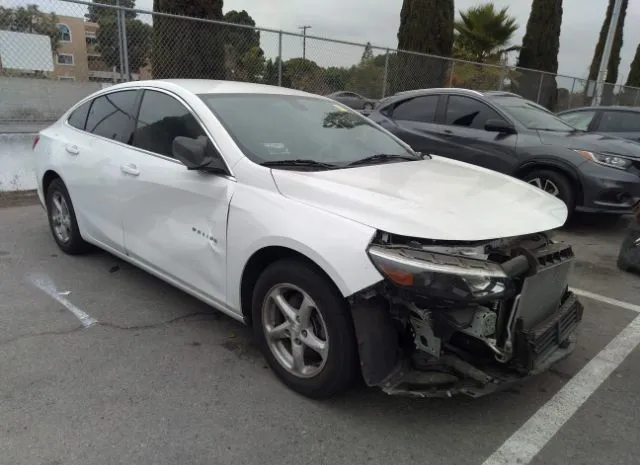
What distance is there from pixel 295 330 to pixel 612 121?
8263 mm

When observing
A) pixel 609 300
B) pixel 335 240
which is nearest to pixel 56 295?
pixel 335 240

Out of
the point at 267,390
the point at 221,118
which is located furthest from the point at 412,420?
the point at 221,118

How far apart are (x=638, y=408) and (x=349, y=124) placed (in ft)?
8.63

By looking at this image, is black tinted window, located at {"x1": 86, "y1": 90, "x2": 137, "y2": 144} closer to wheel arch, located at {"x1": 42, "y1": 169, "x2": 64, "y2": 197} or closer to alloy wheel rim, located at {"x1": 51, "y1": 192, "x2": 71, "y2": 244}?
wheel arch, located at {"x1": 42, "y1": 169, "x2": 64, "y2": 197}

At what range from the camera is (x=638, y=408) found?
2.92m

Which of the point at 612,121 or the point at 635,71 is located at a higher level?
the point at 635,71

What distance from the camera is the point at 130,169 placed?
12.4ft

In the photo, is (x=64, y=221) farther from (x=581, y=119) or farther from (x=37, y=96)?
(x=581, y=119)

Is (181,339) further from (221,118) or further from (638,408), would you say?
(638,408)

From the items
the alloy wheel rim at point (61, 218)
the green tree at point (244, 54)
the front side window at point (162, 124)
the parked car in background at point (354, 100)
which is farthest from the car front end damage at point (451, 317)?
the parked car in background at point (354, 100)

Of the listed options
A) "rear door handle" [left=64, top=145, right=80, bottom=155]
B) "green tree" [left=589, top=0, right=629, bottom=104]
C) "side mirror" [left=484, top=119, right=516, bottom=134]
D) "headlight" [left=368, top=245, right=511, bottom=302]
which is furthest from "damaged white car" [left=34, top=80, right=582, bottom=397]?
"green tree" [left=589, top=0, right=629, bottom=104]

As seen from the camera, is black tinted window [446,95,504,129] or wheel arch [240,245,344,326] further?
black tinted window [446,95,504,129]

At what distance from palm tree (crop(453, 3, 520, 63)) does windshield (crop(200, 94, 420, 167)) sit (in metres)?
19.5

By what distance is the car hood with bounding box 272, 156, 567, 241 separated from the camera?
2482mm
